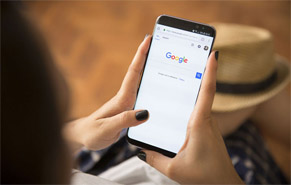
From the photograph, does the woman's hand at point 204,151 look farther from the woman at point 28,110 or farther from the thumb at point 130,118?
the woman at point 28,110

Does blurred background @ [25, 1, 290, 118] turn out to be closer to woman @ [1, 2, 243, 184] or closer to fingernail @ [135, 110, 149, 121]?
fingernail @ [135, 110, 149, 121]

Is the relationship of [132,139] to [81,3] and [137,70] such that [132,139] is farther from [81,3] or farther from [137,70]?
[81,3]

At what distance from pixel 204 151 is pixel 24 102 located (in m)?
0.27

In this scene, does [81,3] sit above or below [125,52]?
above

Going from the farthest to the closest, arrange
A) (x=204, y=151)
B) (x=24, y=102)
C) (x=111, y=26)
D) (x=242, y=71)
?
(x=111, y=26), (x=242, y=71), (x=204, y=151), (x=24, y=102)

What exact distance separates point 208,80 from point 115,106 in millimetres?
175

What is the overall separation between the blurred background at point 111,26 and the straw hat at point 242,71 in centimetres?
65

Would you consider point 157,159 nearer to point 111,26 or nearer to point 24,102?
point 24,102

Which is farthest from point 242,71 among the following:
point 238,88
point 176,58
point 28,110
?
point 28,110

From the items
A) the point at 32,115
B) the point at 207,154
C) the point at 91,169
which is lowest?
the point at 91,169

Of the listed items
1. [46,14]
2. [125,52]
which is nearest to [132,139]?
[125,52]

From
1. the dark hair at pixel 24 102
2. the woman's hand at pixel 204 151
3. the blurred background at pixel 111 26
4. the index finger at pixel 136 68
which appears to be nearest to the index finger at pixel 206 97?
the woman's hand at pixel 204 151

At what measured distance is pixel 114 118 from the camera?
46cm

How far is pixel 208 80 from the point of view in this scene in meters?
0.41
